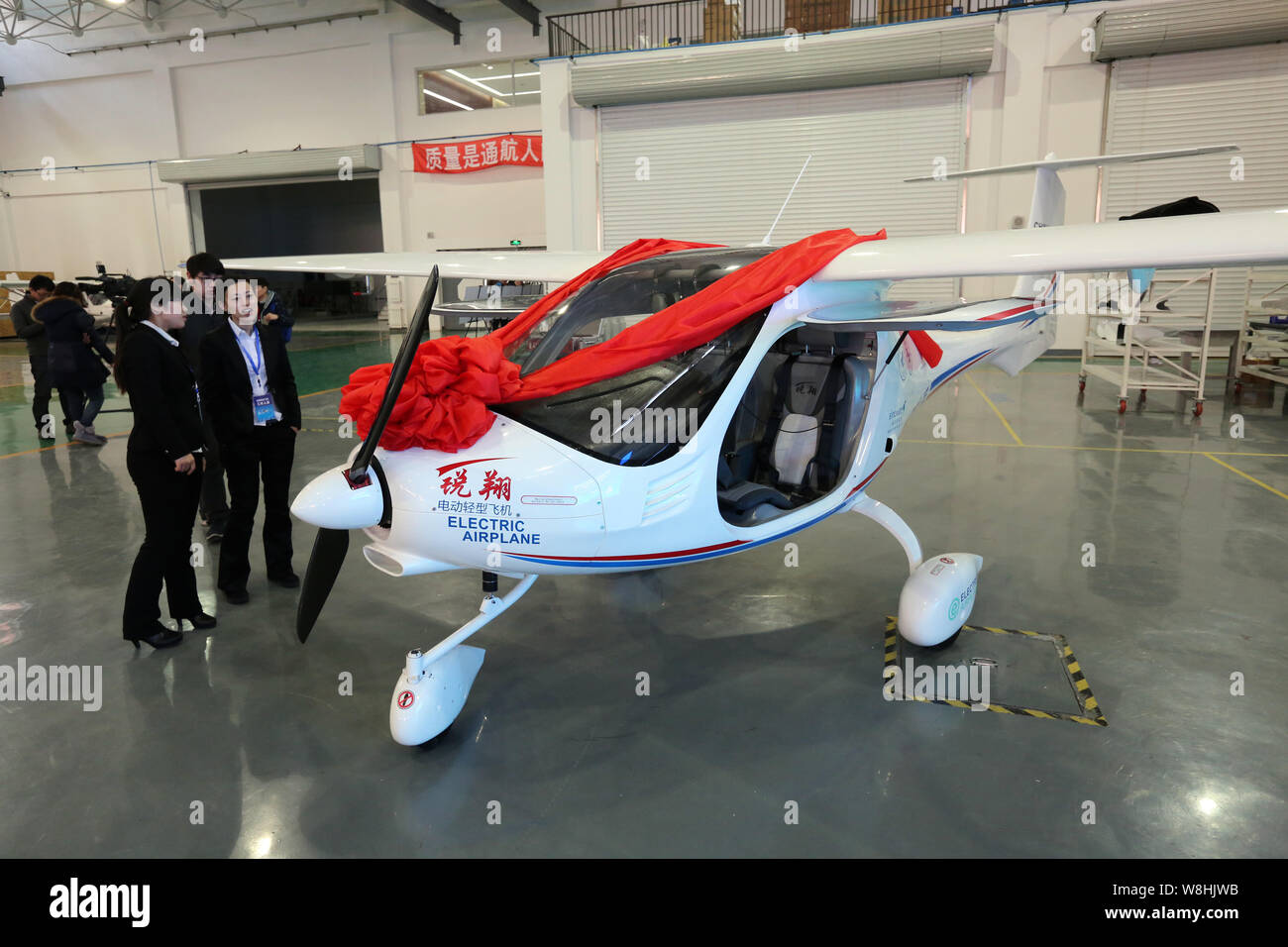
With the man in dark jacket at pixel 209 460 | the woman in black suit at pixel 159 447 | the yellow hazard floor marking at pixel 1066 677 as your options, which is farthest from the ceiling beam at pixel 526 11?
the yellow hazard floor marking at pixel 1066 677

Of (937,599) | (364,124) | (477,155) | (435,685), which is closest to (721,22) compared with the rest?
(477,155)

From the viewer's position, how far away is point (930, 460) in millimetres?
7836

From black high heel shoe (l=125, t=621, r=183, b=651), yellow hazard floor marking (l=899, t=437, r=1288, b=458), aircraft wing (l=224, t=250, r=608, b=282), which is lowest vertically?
black high heel shoe (l=125, t=621, r=183, b=651)

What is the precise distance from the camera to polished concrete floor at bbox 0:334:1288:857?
9.03ft

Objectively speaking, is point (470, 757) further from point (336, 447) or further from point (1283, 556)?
point (336, 447)

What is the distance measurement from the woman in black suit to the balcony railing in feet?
48.6

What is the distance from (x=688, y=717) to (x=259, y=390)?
311 centimetres

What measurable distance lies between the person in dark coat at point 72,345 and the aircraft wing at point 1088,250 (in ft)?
27.5

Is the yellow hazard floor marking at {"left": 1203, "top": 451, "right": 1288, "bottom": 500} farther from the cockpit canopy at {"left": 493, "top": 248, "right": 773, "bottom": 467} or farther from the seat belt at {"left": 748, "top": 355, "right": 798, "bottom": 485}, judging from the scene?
the cockpit canopy at {"left": 493, "top": 248, "right": 773, "bottom": 467}

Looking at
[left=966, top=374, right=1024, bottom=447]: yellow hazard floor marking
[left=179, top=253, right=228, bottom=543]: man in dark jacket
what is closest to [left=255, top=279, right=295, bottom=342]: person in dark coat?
[left=179, top=253, right=228, bottom=543]: man in dark jacket

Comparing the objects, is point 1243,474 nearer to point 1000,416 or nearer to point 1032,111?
point 1000,416

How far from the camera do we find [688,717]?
135 inches
